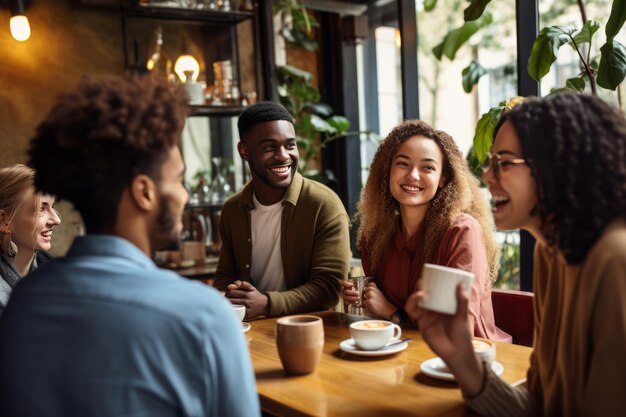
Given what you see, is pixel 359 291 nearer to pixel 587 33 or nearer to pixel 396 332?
pixel 396 332

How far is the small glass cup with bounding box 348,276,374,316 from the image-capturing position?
82.3 inches

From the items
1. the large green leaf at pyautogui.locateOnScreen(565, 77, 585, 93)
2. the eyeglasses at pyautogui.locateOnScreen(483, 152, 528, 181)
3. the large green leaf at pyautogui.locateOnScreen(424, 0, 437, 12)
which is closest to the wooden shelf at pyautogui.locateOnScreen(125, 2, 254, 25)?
the large green leaf at pyautogui.locateOnScreen(424, 0, 437, 12)

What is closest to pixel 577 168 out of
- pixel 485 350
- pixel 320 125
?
pixel 485 350

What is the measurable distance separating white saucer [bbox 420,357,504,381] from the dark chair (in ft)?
2.18

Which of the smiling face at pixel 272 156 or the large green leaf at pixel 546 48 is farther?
the smiling face at pixel 272 156

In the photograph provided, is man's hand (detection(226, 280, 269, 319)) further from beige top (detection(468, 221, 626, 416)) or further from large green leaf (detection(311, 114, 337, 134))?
large green leaf (detection(311, 114, 337, 134))

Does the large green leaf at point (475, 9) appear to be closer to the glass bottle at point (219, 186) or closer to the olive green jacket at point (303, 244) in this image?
the olive green jacket at point (303, 244)

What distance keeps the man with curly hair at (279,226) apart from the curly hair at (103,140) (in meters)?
1.44

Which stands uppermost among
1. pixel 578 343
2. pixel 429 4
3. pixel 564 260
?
pixel 429 4

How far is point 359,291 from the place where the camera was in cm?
209

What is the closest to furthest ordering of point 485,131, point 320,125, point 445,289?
point 445,289, point 485,131, point 320,125

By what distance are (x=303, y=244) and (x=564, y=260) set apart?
150 centimetres

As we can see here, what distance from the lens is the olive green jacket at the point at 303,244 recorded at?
2461 millimetres

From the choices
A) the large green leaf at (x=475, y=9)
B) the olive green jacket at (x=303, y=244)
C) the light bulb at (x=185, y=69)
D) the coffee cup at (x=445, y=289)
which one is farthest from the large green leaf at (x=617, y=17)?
the light bulb at (x=185, y=69)
